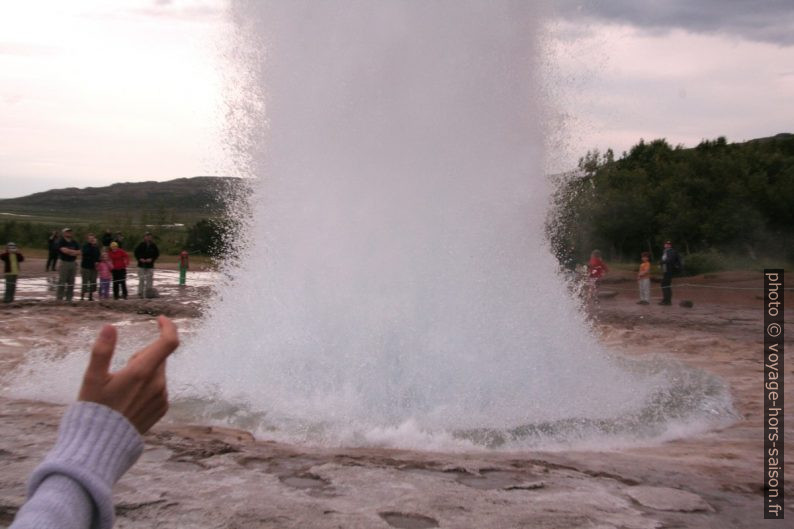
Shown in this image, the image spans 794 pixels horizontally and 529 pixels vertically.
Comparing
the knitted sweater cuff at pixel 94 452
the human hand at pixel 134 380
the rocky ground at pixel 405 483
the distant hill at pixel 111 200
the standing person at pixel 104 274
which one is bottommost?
the rocky ground at pixel 405 483

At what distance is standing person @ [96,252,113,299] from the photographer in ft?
49.6

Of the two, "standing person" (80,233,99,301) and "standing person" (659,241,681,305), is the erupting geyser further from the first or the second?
"standing person" (659,241,681,305)

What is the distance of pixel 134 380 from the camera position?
1.10m

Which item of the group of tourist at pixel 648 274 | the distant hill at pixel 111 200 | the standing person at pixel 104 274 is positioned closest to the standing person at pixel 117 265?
the standing person at pixel 104 274

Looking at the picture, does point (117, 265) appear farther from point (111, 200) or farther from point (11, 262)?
point (111, 200)

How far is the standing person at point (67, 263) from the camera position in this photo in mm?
14125

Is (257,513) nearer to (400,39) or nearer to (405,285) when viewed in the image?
(405,285)

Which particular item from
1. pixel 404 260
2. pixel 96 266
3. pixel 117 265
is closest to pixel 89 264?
pixel 96 266

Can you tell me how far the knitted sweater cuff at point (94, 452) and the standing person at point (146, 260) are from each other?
14.4 metres

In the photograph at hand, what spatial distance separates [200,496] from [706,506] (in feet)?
8.03

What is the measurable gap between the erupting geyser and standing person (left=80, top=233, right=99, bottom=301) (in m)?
7.15

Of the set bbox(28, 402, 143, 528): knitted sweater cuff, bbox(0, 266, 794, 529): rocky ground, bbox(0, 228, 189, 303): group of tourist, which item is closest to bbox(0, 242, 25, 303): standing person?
bbox(0, 228, 189, 303): group of tourist

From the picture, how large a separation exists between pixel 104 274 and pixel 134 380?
15.1 m

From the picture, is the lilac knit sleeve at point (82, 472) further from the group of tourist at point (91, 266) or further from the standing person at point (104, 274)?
the standing person at point (104, 274)
